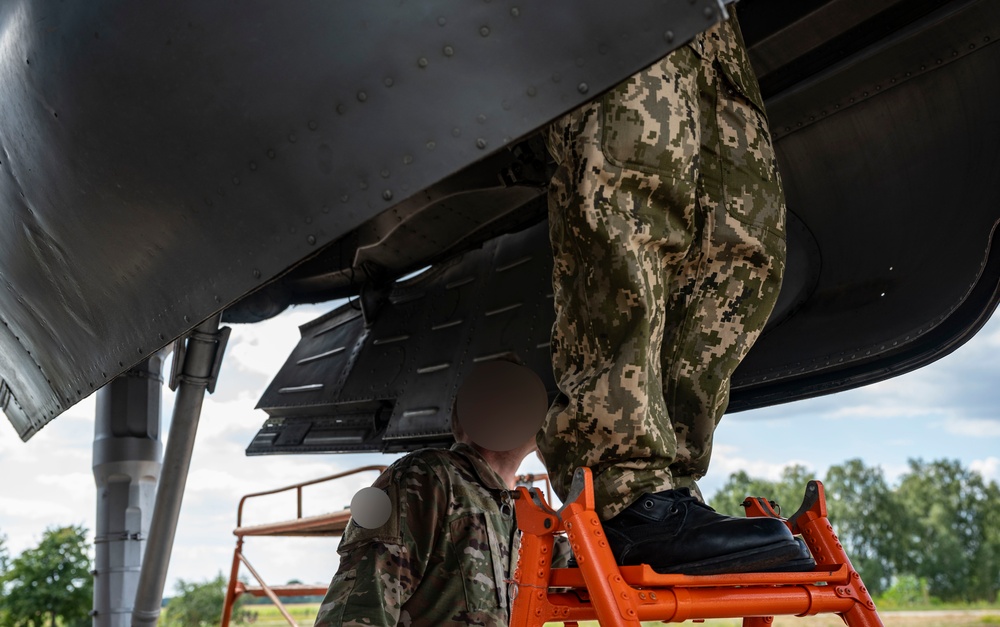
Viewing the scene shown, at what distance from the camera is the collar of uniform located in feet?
9.22

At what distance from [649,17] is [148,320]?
1.25 meters

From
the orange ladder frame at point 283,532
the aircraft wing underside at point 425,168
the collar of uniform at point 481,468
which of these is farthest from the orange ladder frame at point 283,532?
the collar of uniform at point 481,468

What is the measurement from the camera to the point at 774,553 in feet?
4.43

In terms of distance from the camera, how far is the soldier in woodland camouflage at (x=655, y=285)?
1459 mm

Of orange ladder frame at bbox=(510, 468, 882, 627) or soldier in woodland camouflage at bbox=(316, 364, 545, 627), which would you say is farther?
soldier in woodland camouflage at bbox=(316, 364, 545, 627)

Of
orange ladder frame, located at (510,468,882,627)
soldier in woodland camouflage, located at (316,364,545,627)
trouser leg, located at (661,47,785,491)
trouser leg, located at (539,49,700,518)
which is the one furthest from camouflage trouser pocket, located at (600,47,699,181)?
soldier in woodland camouflage, located at (316,364,545,627)

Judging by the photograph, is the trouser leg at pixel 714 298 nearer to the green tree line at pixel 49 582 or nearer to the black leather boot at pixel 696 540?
the black leather boot at pixel 696 540

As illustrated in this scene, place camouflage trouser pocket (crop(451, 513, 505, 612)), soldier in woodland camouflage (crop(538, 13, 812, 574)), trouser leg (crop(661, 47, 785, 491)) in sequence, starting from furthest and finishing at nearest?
camouflage trouser pocket (crop(451, 513, 505, 612)) < trouser leg (crop(661, 47, 785, 491)) < soldier in woodland camouflage (crop(538, 13, 812, 574))

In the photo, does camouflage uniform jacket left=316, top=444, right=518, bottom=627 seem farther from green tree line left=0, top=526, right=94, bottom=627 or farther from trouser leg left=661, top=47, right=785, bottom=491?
green tree line left=0, top=526, right=94, bottom=627

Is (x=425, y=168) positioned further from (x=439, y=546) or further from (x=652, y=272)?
(x=439, y=546)

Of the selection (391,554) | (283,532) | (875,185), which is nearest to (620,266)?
(391,554)

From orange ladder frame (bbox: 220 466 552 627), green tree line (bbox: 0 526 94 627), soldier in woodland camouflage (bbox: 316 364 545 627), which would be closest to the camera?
soldier in woodland camouflage (bbox: 316 364 545 627)

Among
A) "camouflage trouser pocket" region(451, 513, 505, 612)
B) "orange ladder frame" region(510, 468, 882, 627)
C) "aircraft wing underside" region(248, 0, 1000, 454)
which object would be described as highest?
"aircraft wing underside" region(248, 0, 1000, 454)

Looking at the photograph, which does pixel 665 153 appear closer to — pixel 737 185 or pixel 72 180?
pixel 737 185
